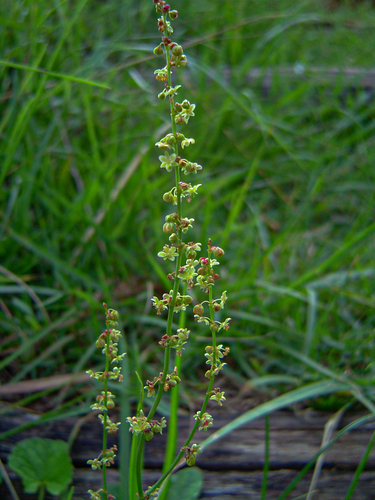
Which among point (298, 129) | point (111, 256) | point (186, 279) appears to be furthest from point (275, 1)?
point (186, 279)

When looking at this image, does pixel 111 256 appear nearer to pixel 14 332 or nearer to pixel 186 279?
pixel 14 332

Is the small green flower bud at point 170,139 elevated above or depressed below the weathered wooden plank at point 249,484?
above

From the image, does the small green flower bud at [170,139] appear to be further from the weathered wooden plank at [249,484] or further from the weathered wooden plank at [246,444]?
the weathered wooden plank at [249,484]

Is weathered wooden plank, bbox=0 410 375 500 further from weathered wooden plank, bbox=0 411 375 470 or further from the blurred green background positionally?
the blurred green background

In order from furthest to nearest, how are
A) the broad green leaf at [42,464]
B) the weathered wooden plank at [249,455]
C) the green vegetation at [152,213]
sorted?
the green vegetation at [152,213] → the weathered wooden plank at [249,455] → the broad green leaf at [42,464]

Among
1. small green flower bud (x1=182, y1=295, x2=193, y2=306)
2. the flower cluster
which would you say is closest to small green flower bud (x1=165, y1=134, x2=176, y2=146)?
small green flower bud (x1=182, y1=295, x2=193, y2=306)

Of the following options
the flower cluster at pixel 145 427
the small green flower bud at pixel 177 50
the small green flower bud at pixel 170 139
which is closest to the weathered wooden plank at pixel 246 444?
the flower cluster at pixel 145 427
